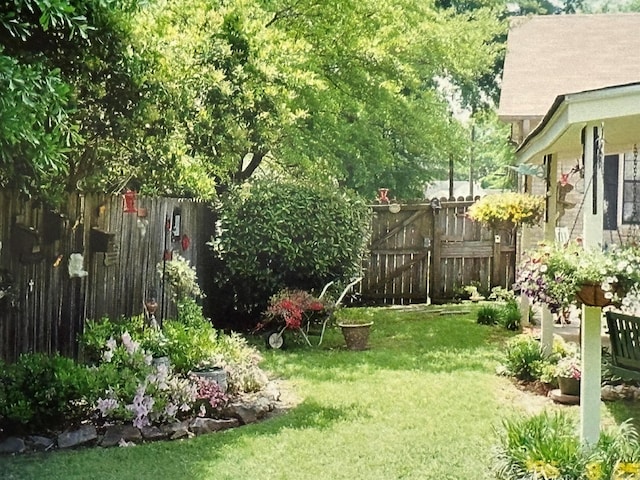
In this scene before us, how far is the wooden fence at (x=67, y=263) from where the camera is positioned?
18.4 ft

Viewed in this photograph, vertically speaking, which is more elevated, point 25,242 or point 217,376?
point 25,242

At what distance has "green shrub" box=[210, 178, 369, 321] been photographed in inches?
378

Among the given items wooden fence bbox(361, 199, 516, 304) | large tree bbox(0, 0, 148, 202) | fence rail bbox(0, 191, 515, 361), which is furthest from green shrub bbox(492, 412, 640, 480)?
wooden fence bbox(361, 199, 516, 304)

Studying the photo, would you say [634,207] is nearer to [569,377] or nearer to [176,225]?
[569,377]

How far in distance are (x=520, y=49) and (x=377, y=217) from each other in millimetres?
4118

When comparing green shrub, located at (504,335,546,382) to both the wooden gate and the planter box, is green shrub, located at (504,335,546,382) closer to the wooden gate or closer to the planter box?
the planter box

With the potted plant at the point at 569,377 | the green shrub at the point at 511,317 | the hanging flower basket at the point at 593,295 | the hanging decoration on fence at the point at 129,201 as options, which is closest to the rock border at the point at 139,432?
the hanging decoration on fence at the point at 129,201

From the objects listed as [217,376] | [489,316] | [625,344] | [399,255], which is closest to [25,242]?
[217,376]

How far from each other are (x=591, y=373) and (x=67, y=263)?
408cm

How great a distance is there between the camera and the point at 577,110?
4.40m

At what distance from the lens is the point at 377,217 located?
13242 mm

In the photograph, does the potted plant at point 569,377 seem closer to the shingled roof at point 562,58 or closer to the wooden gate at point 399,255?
the shingled roof at point 562,58

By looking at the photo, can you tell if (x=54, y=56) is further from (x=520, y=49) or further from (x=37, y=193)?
(x=520, y=49)

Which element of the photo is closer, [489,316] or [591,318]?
[591,318]
